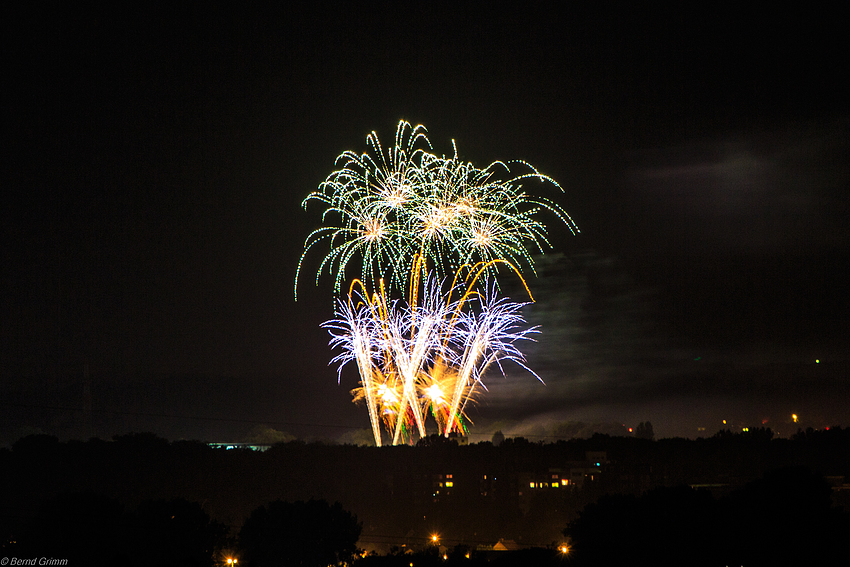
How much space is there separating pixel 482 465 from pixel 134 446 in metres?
42.8

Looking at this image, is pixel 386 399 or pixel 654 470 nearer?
pixel 386 399

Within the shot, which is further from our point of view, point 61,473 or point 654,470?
point 654,470

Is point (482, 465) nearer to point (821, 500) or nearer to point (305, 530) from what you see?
point (305, 530)

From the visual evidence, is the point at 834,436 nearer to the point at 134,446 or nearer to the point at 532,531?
the point at 532,531

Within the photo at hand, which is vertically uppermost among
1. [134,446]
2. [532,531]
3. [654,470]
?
[134,446]

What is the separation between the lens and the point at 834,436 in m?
86.4


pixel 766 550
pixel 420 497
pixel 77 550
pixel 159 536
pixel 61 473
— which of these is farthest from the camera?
pixel 420 497

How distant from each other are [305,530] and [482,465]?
3788cm

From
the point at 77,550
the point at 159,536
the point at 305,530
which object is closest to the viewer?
the point at 77,550

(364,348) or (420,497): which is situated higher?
(364,348)

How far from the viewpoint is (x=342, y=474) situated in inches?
3735

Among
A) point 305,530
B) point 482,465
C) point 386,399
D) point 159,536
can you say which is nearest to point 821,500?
point 386,399

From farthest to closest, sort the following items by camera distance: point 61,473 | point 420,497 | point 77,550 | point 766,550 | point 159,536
→ point 420,497 → point 61,473 → point 159,536 → point 77,550 → point 766,550

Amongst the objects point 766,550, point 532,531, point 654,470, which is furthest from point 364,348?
point 654,470
